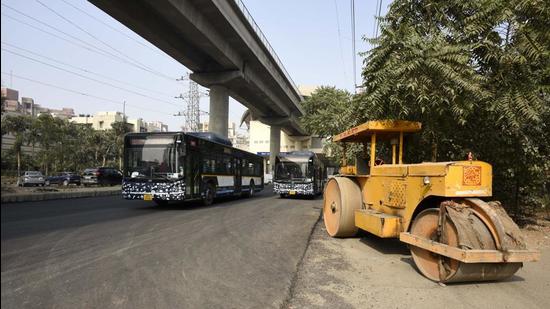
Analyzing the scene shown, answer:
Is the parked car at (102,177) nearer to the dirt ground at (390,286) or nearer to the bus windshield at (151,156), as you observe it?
the bus windshield at (151,156)

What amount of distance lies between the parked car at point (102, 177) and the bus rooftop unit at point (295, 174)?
19.3 metres

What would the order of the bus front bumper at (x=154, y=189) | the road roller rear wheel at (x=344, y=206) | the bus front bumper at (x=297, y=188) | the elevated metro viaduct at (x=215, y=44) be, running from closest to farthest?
the road roller rear wheel at (x=344, y=206), the bus front bumper at (x=154, y=189), the elevated metro viaduct at (x=215, y=44), the bus front bumper at (x=297, y=188)

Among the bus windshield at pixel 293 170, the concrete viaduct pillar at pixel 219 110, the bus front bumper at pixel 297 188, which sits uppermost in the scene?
the concrete viaduct pillar at pixel 219 110

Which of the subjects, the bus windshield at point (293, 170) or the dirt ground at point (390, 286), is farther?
the bus windshield at point (293, 170)

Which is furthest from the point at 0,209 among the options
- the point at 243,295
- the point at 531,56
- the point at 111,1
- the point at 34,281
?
the point at 111,1

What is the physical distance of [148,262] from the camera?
7.25m

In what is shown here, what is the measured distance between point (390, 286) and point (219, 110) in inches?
1280

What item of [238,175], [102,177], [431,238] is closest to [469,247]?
[431,238]

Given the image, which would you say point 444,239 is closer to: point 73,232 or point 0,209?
point 0,209

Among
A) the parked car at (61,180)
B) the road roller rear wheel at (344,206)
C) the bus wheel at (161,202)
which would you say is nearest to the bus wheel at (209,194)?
the bus wheel at (161,202)

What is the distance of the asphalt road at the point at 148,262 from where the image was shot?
17.6ft

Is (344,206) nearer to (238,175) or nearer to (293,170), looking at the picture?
(238,175)

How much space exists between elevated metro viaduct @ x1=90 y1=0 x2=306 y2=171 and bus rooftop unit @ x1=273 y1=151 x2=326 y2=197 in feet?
29.0

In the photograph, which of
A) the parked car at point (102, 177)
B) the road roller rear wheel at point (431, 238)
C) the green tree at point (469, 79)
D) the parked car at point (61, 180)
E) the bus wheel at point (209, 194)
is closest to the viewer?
the road roller rear wheel at point (431, 238)
